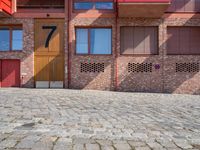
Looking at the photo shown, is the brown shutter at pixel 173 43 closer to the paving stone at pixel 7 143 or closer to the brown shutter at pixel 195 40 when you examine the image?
the brown shutter at pixel 195 40

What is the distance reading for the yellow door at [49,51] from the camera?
19875 mm

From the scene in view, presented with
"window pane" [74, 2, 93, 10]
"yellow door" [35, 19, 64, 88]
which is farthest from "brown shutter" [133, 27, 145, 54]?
"yellow door" [35, 19, 64, 88]

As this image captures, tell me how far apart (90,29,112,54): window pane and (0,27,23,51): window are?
5687mm

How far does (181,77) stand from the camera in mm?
19766

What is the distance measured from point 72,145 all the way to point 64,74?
15789mm

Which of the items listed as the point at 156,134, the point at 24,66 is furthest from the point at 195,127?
the point at 24,66

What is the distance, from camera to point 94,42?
65.9ft

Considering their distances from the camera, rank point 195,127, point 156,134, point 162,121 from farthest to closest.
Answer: point 162,121 → point 195,127 → point 156,134

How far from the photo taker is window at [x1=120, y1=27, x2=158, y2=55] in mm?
19781

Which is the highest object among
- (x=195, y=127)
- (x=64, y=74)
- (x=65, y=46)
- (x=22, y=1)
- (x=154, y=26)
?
(x=22, y=1)

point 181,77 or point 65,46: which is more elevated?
point 65,46

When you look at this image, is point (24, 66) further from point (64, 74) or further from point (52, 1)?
point (52, 1)

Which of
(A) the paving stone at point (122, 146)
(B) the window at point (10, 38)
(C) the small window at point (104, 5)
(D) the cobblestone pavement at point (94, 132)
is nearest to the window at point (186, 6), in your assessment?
(C) the small window at point (104, 5)

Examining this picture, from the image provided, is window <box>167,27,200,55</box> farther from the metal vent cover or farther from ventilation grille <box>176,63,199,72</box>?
the metal vent cover
